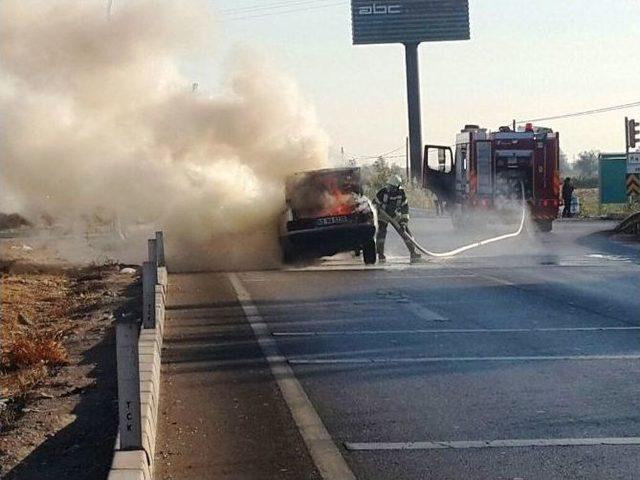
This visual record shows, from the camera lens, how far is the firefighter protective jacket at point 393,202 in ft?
78.7

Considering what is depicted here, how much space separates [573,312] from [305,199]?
8.15 metres

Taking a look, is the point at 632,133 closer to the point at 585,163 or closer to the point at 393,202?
the point at 393,202

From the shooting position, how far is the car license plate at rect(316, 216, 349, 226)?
70.4ft

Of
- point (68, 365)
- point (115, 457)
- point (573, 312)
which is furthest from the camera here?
point (573, 312)

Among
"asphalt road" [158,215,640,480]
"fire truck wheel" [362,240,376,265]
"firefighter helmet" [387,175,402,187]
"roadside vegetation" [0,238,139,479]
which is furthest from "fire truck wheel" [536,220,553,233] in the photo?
"roadside vegetation" [0,238,139,479]

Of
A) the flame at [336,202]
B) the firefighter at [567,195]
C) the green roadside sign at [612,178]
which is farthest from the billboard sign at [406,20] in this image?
the flame at [336,202]

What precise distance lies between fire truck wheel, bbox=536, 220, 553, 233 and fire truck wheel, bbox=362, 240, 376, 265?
12.2 meters

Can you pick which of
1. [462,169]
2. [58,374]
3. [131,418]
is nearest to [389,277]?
[58,374]

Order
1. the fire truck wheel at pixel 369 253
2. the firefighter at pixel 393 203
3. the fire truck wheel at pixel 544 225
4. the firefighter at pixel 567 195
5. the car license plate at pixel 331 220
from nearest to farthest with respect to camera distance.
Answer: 1. the car license plate at pixel 331 220
2. the fire truck wheel at pixel 369 253
3. the firefighter at pixel 393 203
4. the fire truck wheel at pixel 544 225
5. the firefighter at pixel 567 195

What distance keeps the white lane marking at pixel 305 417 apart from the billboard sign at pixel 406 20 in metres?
65.3

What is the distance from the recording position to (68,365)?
10.9 metres

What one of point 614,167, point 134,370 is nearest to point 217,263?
point 134,370

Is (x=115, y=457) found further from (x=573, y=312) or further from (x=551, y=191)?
(x=551, y=191)

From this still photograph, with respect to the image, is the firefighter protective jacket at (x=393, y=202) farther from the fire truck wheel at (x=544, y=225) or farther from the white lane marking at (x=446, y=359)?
the white lane marking at (x=446, y=359)
